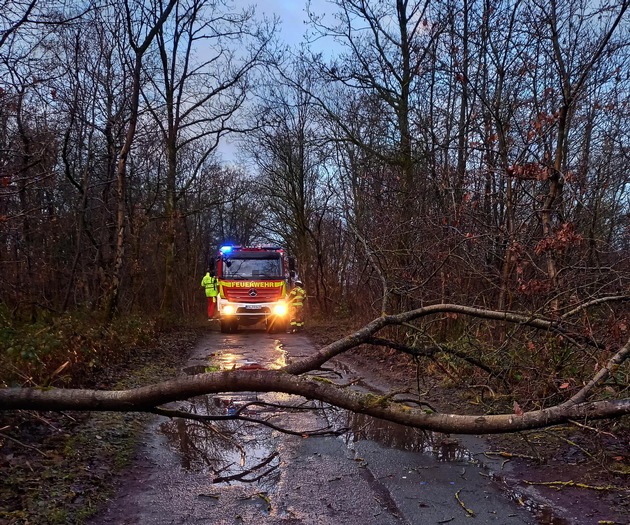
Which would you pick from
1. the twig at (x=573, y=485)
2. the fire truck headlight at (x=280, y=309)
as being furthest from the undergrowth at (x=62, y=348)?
the fire truck headlight at (x=280, y=309)

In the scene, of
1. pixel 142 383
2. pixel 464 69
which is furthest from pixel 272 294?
pixel 464 69

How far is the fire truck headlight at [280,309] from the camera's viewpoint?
59.0ft

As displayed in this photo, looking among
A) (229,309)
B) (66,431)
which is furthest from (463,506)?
(229,309)

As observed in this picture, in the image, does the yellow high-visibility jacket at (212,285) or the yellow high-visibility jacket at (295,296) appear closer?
the yellow high-visibility jacket at (212,285)

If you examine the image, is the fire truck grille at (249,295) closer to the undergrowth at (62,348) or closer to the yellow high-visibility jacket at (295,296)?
the yellow high-visibility jacket at (295,296)

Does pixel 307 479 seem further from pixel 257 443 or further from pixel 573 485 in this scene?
pixel 573 485

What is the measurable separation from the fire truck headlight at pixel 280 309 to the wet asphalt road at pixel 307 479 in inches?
435

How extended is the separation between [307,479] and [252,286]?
13298mm

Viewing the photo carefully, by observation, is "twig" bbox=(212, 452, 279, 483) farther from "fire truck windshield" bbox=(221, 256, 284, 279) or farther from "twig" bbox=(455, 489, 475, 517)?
"fire truck windshield" bbox=(221, 256, 284, 279)

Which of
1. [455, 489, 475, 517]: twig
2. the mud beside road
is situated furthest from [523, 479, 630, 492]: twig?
[455, 489, 475, 517]: twig

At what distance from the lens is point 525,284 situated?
6348 mm

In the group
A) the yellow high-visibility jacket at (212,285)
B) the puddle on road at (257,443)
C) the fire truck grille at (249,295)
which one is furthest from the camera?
the yellow high-visibility jacket at (212,285)

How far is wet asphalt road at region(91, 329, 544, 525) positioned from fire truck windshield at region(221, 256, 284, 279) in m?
11.2

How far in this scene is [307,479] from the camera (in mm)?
4742
